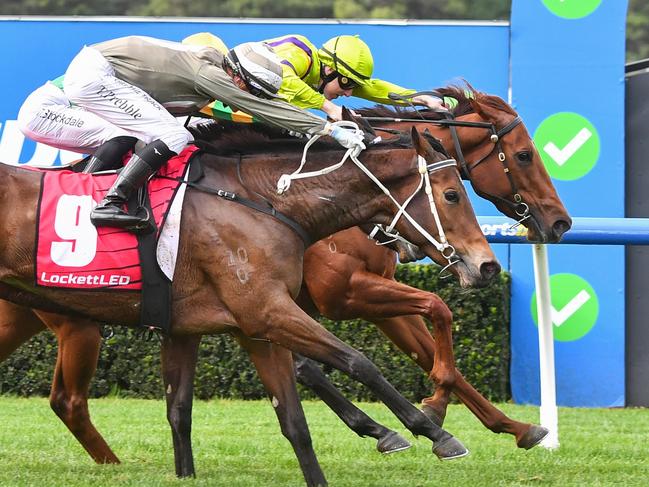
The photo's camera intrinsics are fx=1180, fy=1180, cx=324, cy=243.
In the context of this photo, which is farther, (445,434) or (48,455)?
(48,455)

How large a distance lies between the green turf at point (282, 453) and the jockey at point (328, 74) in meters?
1.85

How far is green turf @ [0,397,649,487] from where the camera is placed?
18.3 feet

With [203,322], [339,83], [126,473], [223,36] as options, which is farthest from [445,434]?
[223,36]

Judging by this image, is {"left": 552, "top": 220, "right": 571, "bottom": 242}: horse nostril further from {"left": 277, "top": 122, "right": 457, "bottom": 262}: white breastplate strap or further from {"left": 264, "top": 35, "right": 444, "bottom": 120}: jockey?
{"left": 277, "top": 122, "right": 457, "bottom": 262}: white breastplate strap

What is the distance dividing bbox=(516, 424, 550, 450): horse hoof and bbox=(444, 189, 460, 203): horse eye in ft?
5.23

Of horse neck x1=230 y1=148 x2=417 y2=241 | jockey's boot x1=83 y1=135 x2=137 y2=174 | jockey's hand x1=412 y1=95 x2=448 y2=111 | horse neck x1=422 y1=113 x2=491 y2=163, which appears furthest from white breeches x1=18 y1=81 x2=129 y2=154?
jockey's hand x1=412 y1=95 x2=448 y2=111

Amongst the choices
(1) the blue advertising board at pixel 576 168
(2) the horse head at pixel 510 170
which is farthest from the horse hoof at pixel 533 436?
(1) the blue advertising board at pixel 576 168

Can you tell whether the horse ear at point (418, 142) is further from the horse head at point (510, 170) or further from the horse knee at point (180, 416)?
the horse knee at point (180, 416)

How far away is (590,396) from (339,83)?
13.9 ft

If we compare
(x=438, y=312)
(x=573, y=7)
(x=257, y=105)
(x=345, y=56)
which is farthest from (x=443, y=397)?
(x=573, y=7)

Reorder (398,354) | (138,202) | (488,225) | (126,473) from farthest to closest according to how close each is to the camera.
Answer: (398,354)
(488,225)
(126,473)
(138,202)

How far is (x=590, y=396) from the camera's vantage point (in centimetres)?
949

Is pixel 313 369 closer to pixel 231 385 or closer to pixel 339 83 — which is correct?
pixel 339 83

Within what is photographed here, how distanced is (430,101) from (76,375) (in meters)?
2.52
